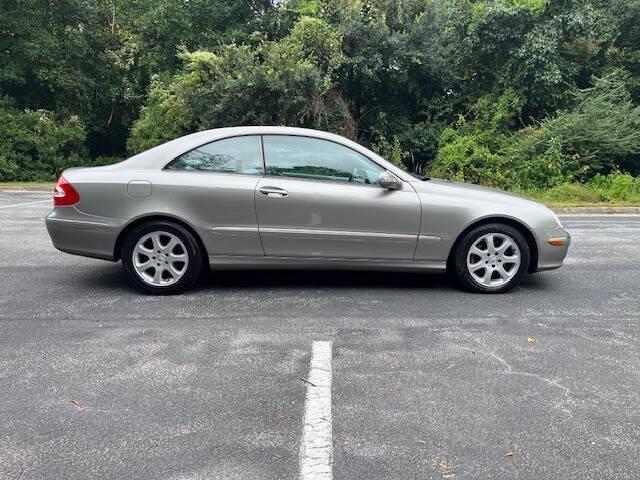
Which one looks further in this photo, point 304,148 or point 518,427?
point 304,148

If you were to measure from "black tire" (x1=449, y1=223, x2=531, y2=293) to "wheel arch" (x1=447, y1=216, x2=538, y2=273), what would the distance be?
0.09 ft

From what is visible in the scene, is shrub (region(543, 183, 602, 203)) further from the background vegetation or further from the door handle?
the door handle

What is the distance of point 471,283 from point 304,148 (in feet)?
6.42

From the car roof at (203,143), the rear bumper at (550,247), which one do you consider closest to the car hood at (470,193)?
the car roof at (203,143)

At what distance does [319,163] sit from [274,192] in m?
0.50

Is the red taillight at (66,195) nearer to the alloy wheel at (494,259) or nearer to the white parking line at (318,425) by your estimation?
the white parking line at (318,425)

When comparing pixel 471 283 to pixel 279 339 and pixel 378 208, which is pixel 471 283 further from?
pixel 279 339

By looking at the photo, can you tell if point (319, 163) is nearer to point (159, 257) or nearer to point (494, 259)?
point (159, 257)

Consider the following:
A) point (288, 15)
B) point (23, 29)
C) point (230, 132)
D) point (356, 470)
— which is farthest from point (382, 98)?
point (356, 470)

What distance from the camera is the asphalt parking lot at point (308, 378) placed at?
2.63 meters

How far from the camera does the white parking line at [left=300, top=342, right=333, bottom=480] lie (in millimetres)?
2531

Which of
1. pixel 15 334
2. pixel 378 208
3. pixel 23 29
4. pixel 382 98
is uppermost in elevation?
pixel 23 29

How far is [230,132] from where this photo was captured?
5.27m

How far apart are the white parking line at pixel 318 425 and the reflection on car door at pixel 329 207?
1512mm
